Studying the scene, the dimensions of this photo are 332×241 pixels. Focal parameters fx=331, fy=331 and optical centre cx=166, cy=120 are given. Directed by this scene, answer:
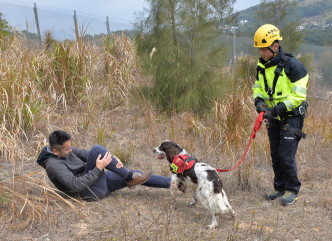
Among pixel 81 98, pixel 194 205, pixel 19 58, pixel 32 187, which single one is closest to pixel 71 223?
pixel 32 187

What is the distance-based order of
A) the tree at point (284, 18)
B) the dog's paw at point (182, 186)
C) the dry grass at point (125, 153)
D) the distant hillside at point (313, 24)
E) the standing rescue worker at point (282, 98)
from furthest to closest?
1. the distant hillside at point (313, 24)
2. the tree at point (284, 18)
3. the dog's paw at point (182, 186)
4. the standing rescue worker at point (282, 98)
5. the dry grass at point (125, 153)

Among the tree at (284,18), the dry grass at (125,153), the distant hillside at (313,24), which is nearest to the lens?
the dry grass at (125,153)

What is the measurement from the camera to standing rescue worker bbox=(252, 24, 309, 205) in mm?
3596

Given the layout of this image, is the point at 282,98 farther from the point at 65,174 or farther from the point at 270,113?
the point at 65,174

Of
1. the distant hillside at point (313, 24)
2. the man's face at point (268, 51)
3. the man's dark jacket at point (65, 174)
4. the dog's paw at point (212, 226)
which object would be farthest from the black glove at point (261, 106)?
the distant hillside at point (313, 24)

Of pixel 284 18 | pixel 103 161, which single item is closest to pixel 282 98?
pixel 103 161

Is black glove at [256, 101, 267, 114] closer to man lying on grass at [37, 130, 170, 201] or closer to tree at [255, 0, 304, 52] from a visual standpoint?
man lying on grass at [37, 130, 170, 201]

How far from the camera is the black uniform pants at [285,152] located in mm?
3760

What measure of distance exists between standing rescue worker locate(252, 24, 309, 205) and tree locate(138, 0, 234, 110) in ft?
10.5

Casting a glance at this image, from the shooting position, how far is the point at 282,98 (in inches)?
147

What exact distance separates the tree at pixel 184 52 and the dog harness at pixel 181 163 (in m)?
3.41

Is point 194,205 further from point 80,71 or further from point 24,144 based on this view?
point 80,71

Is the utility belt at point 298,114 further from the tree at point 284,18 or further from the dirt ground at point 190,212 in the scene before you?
the tree at point 284,18

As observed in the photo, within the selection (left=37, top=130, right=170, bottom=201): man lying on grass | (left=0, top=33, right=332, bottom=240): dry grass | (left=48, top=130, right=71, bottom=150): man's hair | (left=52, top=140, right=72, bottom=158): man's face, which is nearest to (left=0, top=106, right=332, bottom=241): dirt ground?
(left=0, top=33, right=332, bottom=240): dry grass
